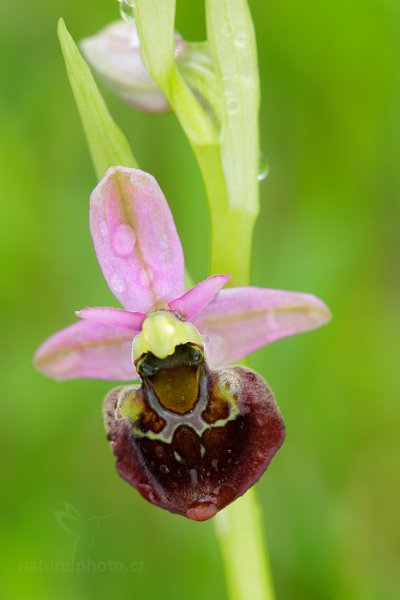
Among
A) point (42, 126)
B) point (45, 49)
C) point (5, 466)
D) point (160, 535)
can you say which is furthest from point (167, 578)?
point (45, 49)

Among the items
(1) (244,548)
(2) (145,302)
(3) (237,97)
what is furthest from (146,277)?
(1) (244,548)

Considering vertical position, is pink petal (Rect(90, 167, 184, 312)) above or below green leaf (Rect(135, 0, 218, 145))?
below

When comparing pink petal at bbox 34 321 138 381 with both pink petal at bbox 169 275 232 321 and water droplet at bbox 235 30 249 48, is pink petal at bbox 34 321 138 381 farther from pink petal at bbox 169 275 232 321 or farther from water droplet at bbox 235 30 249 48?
water droplet at bbox 235 30 249 48

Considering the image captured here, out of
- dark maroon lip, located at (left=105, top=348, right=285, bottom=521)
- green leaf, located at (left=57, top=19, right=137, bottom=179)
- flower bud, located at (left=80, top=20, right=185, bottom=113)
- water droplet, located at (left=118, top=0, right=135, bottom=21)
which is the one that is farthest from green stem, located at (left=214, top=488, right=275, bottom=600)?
water droplet, located at (left=118, top=0, right=135, bottom=21)

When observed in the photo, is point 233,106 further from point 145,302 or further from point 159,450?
point 159,450

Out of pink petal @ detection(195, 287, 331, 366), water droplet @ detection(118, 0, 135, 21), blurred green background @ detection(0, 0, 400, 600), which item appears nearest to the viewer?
pink petal @ detection(195, 287, 331, 366)

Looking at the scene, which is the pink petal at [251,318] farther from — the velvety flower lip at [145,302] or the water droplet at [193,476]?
the water droplet at [193,476]

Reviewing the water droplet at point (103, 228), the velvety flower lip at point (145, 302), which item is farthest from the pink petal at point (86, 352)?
the water droplet at point (103, 228)

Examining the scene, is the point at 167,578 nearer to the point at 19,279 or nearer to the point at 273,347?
the point at 273,347
